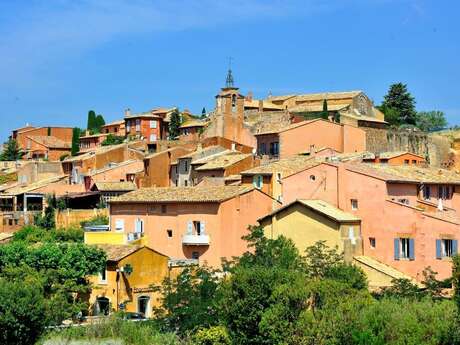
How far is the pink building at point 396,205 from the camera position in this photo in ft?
136

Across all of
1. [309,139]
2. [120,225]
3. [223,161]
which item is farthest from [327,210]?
[309,139]

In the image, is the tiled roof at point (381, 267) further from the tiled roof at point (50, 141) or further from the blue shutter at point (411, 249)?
the tiled roof at point (50, 141)

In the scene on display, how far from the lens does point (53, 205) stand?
63.2m

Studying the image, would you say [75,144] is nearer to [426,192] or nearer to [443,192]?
[443,192]

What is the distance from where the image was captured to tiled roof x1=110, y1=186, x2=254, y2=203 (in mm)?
47781

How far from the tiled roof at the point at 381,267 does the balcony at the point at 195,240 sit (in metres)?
9.06

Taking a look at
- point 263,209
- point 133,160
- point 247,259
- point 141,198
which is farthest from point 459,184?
point 133,160

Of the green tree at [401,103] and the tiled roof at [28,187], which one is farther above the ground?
the green tree at [401,103]

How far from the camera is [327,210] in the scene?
4378 centimetres

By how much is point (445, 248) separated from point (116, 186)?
92.3 feet

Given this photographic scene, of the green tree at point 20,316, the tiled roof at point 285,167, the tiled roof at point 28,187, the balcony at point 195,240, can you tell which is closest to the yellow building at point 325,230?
the balcony at point 195,240

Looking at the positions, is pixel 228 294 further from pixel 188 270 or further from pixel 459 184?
pixel 459 184

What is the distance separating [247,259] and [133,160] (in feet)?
96.2

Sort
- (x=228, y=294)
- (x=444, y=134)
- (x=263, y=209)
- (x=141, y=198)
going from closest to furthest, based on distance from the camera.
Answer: (x=228, y=294) → (x=263, y=209) → (x=141, y=198) → (x=444, y=134)
